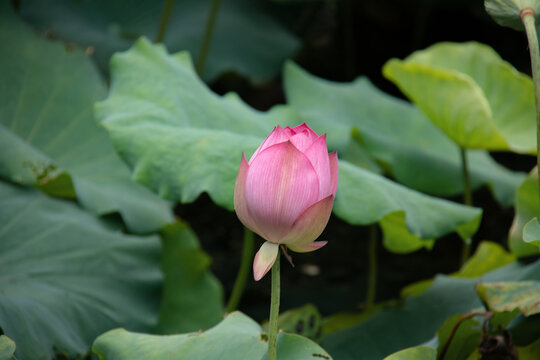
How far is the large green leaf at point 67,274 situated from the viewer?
97cm

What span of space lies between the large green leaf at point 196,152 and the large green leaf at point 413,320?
113mm

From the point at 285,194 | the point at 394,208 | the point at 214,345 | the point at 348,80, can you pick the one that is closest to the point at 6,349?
the point at 214,345

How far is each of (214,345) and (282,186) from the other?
0.84ft

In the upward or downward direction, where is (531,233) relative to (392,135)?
upward

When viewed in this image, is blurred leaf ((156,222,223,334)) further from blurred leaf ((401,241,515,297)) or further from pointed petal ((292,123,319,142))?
pointed petal ((292,123,319,142))

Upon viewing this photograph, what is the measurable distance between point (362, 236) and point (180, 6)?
1209mm

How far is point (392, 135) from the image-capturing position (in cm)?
159

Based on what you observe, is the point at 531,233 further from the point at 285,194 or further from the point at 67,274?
the point at 67,274

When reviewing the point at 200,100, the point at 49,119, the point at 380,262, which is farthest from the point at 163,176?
the point at 380,262

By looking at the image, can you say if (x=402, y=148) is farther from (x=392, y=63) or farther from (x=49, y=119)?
(x=49, y=119)

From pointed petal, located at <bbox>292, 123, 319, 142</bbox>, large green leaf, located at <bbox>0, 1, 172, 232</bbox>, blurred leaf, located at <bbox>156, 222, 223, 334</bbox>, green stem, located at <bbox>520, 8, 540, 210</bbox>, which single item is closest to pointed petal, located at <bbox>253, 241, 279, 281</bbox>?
pointed petal, located at <bbox>292, 123, 319, 142</bbox>

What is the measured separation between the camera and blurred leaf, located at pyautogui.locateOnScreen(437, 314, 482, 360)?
85 cm

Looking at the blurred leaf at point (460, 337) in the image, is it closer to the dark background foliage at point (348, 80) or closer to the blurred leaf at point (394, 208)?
the blurred leaf at point (394, 208)

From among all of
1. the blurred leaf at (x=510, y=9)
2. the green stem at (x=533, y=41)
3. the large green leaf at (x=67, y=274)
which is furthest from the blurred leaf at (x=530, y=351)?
the large green leaf at (x=67, y=274)
